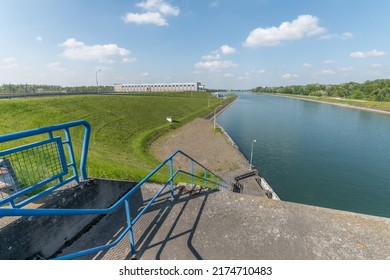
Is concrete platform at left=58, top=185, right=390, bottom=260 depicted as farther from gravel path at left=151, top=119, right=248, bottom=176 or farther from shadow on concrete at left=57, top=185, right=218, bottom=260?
gravel path at left=151, top=119, right=248, bottom=176

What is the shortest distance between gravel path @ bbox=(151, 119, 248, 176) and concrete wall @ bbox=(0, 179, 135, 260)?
58.3 ft

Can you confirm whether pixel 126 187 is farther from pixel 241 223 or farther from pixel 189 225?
pixel 241 223

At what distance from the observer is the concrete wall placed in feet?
11.3

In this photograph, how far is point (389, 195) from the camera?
2148 centimetres

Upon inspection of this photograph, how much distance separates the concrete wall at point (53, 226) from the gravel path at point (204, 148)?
1775 cm

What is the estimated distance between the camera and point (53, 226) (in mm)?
3980

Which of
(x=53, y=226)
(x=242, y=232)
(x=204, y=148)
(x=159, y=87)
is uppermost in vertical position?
(x=159, y=87)

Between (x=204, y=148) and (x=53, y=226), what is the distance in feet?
88.8

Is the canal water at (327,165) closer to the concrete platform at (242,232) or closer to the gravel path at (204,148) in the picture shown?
the gravel path at (204,148)

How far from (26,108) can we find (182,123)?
88.1 feet

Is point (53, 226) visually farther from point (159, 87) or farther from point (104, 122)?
point (159, 87)

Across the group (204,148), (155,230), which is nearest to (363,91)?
(204,148)

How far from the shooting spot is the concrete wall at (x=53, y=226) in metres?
3.44
